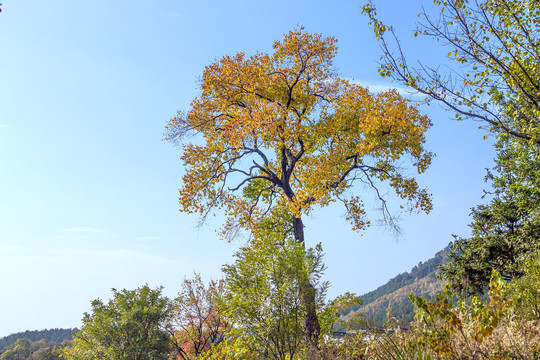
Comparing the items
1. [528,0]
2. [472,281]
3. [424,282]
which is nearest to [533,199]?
[472,281]

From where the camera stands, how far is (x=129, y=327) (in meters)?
14.8

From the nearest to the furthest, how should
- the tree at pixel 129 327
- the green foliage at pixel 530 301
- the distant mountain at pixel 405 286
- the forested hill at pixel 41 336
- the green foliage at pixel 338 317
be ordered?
the green foliage at pixel 530 301 < the green foliage at pixel 338 317 < the tree at pixel 129 327 < the forested hill at pixel 41 336 < the distant mountain at pixel 405 286

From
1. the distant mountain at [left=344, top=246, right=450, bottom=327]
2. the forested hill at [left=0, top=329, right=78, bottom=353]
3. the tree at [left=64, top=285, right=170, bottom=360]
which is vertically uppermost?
the forested hill at [left=0, top=329, right=78, bottom=353]

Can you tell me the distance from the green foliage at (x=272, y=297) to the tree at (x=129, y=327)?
29.3 ft

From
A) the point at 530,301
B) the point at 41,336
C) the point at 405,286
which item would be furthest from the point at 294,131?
the point at 405,286

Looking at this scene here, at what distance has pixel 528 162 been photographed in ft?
61.6

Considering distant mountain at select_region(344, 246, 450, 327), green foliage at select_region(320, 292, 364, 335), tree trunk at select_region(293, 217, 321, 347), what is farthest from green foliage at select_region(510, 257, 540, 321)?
distant mountain at select_region(344, 246, 450, 327)

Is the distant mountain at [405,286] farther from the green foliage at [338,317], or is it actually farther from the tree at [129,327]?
the green foliage at [338,317]

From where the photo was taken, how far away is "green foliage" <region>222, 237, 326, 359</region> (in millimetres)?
6793

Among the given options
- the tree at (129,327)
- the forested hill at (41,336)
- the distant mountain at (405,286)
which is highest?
the forested hill at (41,336)

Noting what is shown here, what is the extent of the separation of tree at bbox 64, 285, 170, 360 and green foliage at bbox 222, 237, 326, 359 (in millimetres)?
8916

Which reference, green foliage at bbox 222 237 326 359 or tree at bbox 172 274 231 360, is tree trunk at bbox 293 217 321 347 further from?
tree at bbox 172 274 231 360

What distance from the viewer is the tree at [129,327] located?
46.6ft

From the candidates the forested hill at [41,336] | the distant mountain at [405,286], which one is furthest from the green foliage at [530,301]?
the distant mountain at [405,286]
